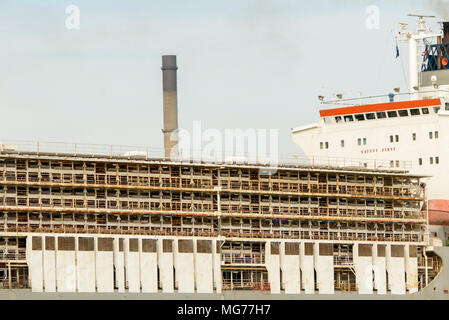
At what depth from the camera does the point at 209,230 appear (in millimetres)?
85500

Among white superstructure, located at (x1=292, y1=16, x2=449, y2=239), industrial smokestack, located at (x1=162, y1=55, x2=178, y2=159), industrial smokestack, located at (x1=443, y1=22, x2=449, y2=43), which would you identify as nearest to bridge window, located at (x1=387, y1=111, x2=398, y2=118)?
white superstructure, located at (x1=292, y1=16, x2=449, y2=239)

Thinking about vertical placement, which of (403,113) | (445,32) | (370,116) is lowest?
(370,116)

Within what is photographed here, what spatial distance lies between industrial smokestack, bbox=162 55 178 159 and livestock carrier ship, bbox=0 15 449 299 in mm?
31596

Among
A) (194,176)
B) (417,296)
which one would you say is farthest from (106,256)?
(417,296)

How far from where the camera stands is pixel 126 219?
8300cm

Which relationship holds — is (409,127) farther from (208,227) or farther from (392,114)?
(208,227)

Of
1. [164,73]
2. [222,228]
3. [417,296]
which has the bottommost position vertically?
[417,296]

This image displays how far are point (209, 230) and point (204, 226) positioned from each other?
0.43 m

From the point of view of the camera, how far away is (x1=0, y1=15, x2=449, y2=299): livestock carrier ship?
7981cm

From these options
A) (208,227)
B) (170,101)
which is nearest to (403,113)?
(208,227)

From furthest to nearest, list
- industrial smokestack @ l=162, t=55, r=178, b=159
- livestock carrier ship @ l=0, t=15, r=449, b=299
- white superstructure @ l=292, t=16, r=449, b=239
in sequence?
industrial smokestack @ l=162, t=55, r=178, b=159 → white superstructure @ l=292, t=16, r=449, b=239 → livestock carrier ship @ l=0, t=15, r=449, b=299

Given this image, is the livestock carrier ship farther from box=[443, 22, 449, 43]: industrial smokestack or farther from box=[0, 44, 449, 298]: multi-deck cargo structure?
box=[443, 22, 449, 43]: industrial smokestack

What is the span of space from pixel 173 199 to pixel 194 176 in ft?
7.30
